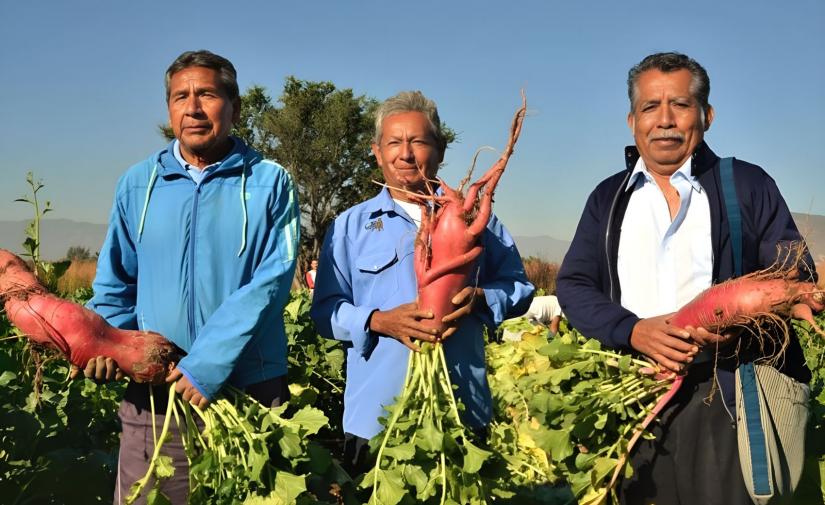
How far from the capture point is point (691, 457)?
2570 millimetres

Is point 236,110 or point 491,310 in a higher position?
point 236,110

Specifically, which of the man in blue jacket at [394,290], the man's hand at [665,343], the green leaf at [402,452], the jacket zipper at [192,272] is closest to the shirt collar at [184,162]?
the jacket zipper at [192,272]

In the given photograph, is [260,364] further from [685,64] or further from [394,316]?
[685,64]

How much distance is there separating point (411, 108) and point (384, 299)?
777mm

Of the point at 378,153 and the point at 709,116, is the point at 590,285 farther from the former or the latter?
the point at 378,153

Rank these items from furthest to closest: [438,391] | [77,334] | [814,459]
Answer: [814,459]
[438,391]
[77,334]

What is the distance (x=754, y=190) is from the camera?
2.51 meters

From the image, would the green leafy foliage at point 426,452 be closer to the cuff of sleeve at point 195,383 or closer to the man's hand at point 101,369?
the cuff of sleeve at point 195,383

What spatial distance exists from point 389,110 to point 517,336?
232 inches

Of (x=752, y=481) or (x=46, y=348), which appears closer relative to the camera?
(x=752, y=481)

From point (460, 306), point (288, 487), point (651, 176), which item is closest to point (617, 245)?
point (651, 176)

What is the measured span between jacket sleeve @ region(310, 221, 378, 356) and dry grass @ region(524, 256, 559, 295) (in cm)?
1737

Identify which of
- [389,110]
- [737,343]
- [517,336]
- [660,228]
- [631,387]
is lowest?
[517,336]

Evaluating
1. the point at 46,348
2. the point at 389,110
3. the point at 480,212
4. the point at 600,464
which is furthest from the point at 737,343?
the point at 46,348
